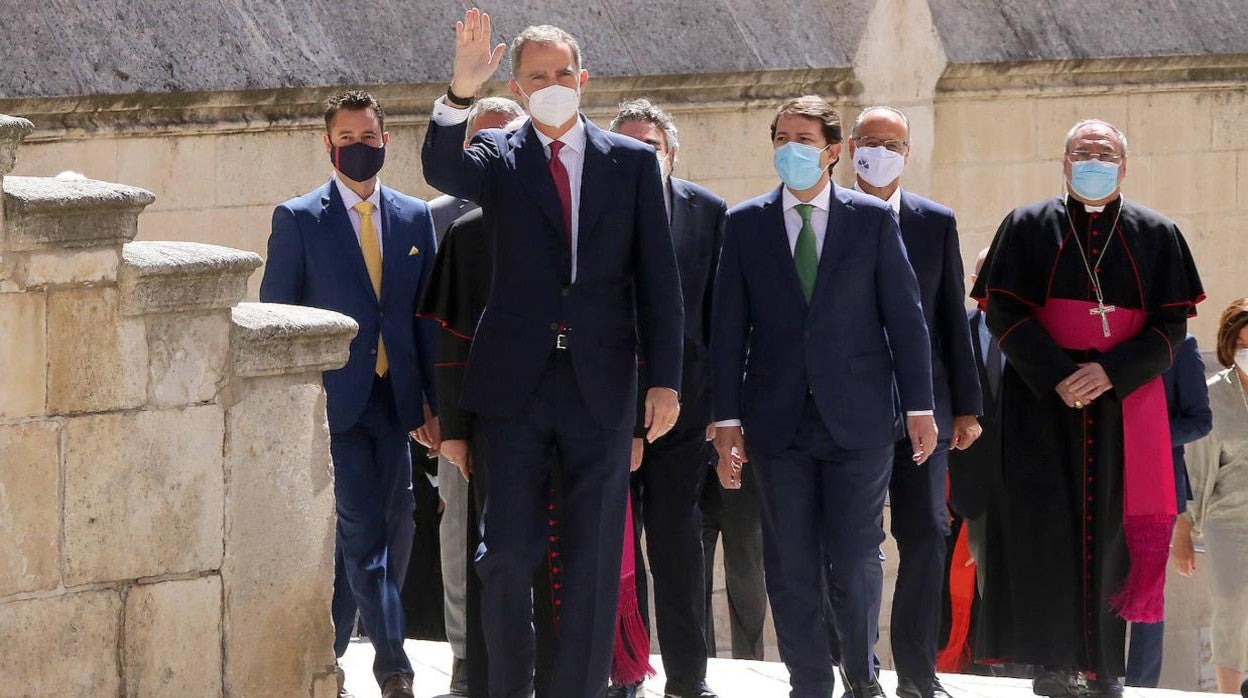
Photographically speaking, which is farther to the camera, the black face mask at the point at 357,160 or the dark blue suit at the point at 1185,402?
the dark blue suit at the point at 1185,402

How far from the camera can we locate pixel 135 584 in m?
5.48

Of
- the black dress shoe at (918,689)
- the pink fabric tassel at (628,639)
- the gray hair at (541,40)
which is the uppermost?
the gray hair at (541,40)

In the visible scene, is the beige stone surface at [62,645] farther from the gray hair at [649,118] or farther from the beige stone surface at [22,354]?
the gray hair at [649,118]

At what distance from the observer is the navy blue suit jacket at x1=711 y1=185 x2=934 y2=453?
6391 mm

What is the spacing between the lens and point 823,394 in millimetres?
6363

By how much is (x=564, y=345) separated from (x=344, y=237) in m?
1.29

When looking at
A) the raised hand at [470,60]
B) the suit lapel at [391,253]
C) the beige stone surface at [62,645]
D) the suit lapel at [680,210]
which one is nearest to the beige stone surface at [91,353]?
the beige stone surface at [62,645]

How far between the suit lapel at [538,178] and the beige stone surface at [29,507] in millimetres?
1335

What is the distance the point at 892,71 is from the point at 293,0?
9.50ft

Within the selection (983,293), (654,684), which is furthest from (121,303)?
(983,293)

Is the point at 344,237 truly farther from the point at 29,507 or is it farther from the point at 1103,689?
the point at 1103,689

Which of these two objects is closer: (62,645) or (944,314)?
(62,645)

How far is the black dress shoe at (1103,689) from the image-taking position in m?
7.21

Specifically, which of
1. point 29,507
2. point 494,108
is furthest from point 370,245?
point 29,507
